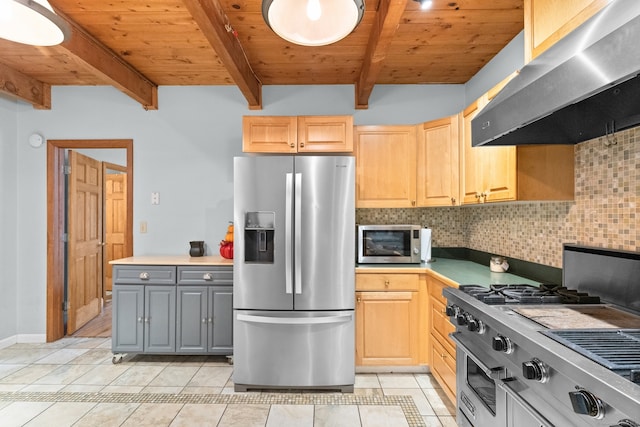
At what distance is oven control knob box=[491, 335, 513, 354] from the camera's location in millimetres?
1196

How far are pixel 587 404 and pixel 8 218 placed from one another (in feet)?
14.9

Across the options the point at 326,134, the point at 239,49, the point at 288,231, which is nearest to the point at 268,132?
the point at 326,134

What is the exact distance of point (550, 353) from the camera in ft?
3.20

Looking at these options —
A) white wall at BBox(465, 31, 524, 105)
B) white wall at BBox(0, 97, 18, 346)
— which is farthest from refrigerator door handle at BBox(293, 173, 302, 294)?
white wall at BBox(0, 97, 18, 346)

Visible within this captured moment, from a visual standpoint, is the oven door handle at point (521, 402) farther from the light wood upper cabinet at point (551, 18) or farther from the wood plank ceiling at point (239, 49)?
the wood plank ceiling at point (239, 49)

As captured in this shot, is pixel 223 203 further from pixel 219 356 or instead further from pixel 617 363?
pixel 617 363

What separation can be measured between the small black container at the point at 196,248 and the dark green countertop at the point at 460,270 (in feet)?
4.97

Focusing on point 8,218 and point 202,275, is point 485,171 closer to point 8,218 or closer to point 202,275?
point 202,275

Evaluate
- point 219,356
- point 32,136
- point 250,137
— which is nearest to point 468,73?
point 250,137

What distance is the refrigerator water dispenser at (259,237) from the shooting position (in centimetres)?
254

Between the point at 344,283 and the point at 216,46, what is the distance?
1.82m

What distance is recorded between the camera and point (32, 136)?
3455mm

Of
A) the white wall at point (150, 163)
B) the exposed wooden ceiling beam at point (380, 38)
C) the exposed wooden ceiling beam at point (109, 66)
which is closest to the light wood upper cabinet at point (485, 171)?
the exposed wooden ceiling beam at point (380, 38)

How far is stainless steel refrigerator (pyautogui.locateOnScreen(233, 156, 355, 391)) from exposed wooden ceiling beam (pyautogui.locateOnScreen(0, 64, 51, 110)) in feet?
7.58
